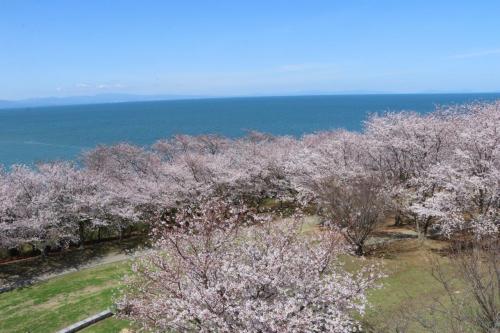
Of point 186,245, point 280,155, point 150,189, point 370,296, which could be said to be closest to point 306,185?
point 280,155

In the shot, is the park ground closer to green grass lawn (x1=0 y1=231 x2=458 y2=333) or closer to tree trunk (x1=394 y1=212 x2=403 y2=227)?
green grass lawn (x1=0 y1=231 x2=458 y2=333)

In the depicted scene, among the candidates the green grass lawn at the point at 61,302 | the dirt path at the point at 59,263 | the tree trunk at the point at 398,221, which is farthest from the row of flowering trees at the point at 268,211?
the green grass lawn at the point at 61,302

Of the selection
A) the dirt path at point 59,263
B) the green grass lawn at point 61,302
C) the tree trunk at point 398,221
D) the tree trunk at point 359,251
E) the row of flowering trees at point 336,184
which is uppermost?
the row of flowering trees at point 336,184

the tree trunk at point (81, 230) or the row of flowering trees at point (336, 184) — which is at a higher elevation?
the row of flowering trees at point (336, 184)

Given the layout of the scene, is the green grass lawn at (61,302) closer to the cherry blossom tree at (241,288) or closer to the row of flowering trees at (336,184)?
the row of flowering trees at (336,184)

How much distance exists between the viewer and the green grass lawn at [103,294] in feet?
57.8

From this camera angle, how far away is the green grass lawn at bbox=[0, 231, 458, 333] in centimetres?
1762

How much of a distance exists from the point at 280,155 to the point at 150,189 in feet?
40.0

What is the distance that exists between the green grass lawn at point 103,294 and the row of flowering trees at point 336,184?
224 centimetres

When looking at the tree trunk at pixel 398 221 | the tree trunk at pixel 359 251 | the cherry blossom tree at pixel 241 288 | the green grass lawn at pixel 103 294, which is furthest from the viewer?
the tree trunk at pixel 398 221

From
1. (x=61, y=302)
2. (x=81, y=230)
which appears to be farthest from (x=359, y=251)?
(x=81, y=230)

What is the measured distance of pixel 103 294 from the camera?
21.3 m

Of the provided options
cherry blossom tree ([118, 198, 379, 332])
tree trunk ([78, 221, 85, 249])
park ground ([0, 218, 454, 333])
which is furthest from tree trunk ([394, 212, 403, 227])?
tree trunk ([78, 221, 85, 249])

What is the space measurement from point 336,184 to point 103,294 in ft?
47.0
